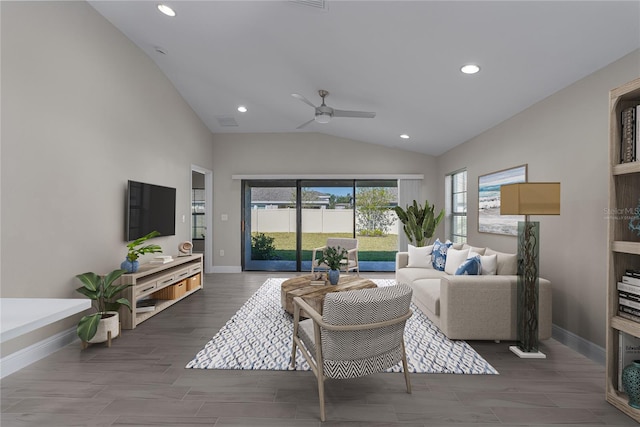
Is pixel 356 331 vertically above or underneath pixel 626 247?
underneath

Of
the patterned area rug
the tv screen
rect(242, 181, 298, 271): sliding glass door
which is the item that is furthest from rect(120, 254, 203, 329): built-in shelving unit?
rect(242, 181, 298, 271): sliding glass door

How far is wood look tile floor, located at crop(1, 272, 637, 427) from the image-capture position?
2.01 m

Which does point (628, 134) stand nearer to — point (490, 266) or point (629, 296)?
point (629, 296)

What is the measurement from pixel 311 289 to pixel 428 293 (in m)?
1.31

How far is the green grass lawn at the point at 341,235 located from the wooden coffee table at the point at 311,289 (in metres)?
2.66

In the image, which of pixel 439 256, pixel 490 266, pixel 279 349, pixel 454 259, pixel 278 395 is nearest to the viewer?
pixel 278 395

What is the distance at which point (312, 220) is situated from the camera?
7.01m

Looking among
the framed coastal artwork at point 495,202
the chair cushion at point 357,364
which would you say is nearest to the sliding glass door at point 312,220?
the framed coastal artwork at point 495,202

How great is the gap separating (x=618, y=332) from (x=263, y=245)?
5885 millimetres

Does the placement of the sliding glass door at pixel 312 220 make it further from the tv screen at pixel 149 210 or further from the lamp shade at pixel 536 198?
the lamp shade at pixel 536 198

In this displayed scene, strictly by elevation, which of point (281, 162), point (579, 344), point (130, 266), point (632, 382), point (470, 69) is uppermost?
point (470, 69)

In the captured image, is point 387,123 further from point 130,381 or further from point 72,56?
point 130,381

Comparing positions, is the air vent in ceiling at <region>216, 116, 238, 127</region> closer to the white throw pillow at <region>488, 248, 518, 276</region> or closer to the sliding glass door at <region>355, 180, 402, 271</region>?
the sliding glass door at <region>355, 180, 402, 271</region>

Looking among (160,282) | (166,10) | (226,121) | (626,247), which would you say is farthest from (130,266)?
(626,247)
